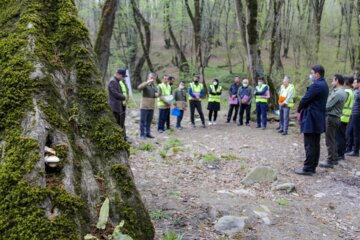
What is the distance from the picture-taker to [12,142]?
9.04ft

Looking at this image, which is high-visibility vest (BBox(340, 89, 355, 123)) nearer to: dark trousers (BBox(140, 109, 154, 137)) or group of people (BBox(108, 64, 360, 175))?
group of people (BBox(108, 64, 360, 175))

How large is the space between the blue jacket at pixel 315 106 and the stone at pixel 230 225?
3742 millimetres

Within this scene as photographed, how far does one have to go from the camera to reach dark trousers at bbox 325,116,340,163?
9.06 meters

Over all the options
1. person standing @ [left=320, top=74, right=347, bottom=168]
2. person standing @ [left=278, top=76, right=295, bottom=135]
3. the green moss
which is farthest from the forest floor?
the green moss

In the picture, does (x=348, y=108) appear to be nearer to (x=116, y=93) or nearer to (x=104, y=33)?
(x=116, y=93)

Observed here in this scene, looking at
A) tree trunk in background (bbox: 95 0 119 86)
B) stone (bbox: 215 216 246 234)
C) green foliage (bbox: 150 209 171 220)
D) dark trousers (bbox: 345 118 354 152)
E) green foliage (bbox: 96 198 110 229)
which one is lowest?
stone (bbox: 215 216 246 234)

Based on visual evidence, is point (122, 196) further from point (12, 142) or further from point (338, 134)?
point (338, 134)

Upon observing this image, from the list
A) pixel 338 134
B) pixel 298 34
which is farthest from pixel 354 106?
pixel 298 34

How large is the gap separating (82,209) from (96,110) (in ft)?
3.61

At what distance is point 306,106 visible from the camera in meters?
8.14

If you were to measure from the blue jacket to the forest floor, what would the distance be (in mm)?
1213

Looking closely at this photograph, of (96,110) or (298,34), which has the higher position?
(298,34)

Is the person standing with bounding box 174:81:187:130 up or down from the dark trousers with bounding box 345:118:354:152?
up

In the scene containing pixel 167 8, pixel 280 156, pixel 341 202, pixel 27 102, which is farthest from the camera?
pixel 167 8
